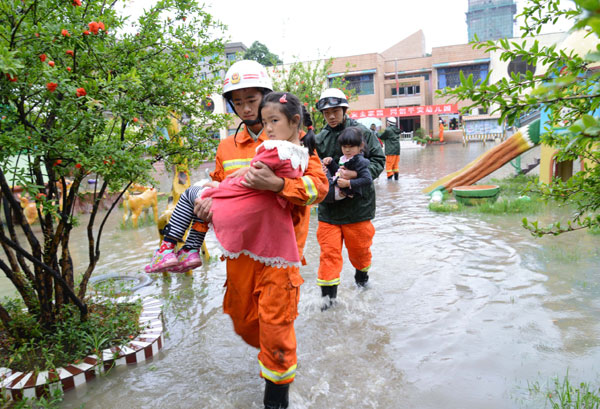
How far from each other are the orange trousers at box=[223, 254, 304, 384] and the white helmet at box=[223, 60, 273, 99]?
1.06m

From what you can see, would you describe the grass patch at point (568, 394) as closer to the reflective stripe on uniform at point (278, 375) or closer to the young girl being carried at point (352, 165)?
the reflective stripe on uniform at point (278, 375)

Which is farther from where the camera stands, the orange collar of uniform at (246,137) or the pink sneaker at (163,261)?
the orange collar of uniform at (246,137)

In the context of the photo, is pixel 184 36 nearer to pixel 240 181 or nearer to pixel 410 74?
pixel 240 181

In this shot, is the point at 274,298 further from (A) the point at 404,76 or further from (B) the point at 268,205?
(A) the point at 404,76

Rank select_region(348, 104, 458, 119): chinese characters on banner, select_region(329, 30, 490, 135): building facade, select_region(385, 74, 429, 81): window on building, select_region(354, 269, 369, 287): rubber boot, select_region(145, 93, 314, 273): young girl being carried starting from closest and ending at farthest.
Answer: select_region(145, 93, 314, 273): young girl being carried → select_region(354, 269, 369, 287): rubber boot → select_region(348, 104, 458, 119): chinese characters on banner → select_region(329, 30, 490, 135): building facade → select_region(385, 74, 429, 81): window on building

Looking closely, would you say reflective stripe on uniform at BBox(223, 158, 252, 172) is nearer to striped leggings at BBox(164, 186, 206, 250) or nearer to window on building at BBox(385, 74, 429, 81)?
striped leggings at BBox(164, 186, 206, 250)

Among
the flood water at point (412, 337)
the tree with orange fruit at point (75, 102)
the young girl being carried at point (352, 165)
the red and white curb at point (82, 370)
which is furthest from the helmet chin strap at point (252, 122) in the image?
the red and white curb at point (82, 370)

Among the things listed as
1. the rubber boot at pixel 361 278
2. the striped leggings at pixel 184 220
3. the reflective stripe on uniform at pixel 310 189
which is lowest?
the rubber boot at pixel 361 278

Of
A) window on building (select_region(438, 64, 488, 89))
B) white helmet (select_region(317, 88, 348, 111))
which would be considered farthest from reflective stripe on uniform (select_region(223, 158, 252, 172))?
window on building (select_region(438, 64, 488, 89))

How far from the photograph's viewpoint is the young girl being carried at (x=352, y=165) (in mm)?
3811

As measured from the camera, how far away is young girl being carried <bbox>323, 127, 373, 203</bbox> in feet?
12.5

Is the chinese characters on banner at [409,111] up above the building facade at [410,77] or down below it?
below

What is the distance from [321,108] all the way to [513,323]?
102 inches

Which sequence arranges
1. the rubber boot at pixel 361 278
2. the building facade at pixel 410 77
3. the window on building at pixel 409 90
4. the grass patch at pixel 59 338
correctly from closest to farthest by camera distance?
the grass patch at pixel 59 338, the rubber boot at pixel 361 278, the building facade at pixel 410 77, the window on building at pixel 409 90
